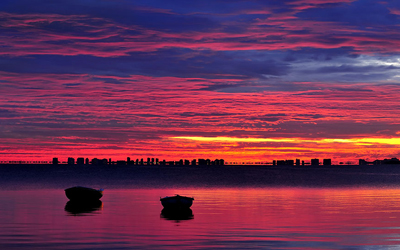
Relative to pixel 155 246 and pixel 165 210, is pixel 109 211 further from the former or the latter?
pixel 155 246

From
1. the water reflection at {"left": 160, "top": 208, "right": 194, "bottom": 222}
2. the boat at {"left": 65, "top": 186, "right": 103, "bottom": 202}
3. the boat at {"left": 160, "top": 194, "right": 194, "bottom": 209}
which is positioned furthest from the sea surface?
the boat at {"left": 65, "top": 186, "right": 103, "bottom": 202}

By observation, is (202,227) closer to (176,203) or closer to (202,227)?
(202,227)

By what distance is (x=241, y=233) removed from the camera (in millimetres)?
43656

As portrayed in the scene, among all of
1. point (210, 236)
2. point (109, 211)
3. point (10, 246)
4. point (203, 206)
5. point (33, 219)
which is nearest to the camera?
point (10, 246)

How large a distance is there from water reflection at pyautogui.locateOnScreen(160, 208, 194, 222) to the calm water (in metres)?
0.11

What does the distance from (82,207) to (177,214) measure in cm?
1574

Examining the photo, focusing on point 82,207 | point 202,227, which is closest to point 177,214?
point 202,227

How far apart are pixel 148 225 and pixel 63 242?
12.0 m

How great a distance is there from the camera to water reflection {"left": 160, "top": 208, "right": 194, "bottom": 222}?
56519mm

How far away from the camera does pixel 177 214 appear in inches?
2377

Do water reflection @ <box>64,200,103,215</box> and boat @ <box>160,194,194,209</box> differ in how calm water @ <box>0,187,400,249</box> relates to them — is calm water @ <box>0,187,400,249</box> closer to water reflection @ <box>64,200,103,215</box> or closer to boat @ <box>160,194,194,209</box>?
water reflection @ <box>64,200,103,215</box>

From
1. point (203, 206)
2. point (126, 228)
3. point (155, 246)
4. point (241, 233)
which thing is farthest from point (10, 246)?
point (203, 206)

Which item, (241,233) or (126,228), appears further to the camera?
(126,228)

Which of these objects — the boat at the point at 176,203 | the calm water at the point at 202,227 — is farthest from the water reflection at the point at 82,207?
the boat at the point at 176,203
